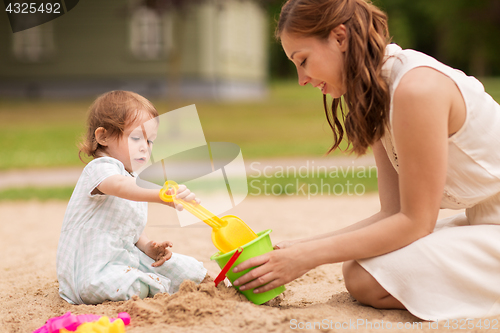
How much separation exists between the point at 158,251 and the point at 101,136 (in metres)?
0.58

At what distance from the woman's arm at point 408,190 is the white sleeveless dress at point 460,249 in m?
0.06

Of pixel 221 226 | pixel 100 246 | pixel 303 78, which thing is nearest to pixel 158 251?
pixel 100 246

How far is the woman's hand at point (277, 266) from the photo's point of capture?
74.9 inches

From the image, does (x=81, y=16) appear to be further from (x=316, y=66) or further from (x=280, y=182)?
(x=316, y=66)

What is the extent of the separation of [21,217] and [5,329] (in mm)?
3073

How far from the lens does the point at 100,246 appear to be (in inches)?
85.2

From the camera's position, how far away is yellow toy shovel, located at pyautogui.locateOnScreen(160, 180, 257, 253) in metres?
1.95

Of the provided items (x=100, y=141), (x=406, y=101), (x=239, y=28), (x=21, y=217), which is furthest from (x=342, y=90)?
(x=239, y=28)

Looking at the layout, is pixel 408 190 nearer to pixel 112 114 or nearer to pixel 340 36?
pixel 340 36

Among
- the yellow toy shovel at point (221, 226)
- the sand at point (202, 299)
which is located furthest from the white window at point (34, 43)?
the yellow toy shovel at point (221, 226)

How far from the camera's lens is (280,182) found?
6215mm

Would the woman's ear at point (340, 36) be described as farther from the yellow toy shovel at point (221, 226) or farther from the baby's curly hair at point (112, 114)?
the baby's curly hair at point (112, 114)

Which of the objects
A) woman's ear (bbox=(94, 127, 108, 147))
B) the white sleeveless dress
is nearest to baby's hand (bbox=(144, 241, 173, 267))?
woman's ear (bbox=(94, 127, 108, 147))

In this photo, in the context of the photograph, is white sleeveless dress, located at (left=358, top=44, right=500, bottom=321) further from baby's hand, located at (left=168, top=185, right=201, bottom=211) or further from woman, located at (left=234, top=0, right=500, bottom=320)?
baby's hand, located at (left=168, top=185, right=201, bottom=211)
